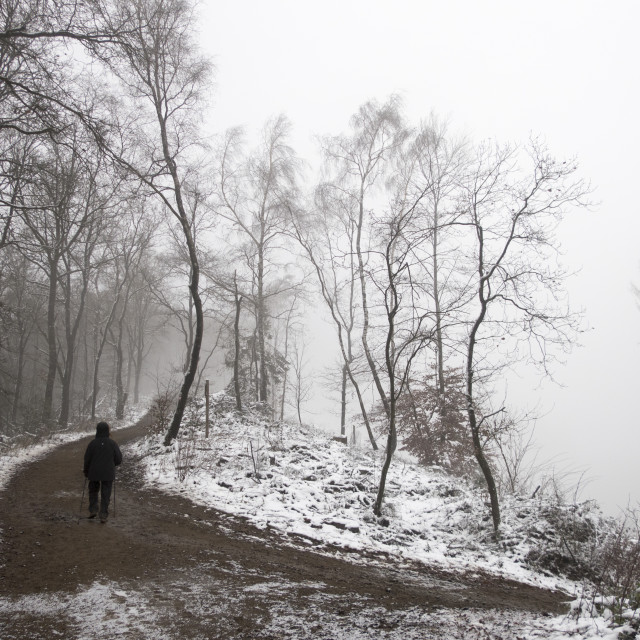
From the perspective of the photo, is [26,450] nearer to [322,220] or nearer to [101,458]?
[101,458]

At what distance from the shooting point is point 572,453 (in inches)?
2201

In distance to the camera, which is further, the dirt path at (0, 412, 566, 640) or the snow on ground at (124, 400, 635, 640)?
the snow on ground at (124, 400, 635, 640)

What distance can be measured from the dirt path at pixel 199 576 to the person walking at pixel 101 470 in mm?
362

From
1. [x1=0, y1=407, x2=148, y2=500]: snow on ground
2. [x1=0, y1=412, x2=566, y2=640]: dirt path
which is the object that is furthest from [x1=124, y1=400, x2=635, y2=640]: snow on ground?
[x1=0, y1=407, x2=148, y2=500]: snow on ground

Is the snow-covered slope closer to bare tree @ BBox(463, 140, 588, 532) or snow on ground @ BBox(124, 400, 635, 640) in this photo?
snow on ground @ BBox(124, 400, 635, 640)

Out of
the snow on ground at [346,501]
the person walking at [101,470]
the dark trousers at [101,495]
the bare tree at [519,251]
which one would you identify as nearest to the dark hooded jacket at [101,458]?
the person walking at [101,470]

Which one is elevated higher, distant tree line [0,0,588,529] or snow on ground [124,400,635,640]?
distant tree line [0,0,588,529]

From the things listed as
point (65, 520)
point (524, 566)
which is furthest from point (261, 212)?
point (524, 566)

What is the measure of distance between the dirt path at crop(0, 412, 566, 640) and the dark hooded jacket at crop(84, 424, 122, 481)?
76 centimetres

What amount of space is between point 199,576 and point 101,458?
340cm

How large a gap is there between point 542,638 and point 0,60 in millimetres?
13996

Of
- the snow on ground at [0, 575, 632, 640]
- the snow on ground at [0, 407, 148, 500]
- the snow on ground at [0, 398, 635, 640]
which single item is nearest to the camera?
the snow on ground at [0, 575, 632, 640]

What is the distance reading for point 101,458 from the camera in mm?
7312

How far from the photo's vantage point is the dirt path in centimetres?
408
